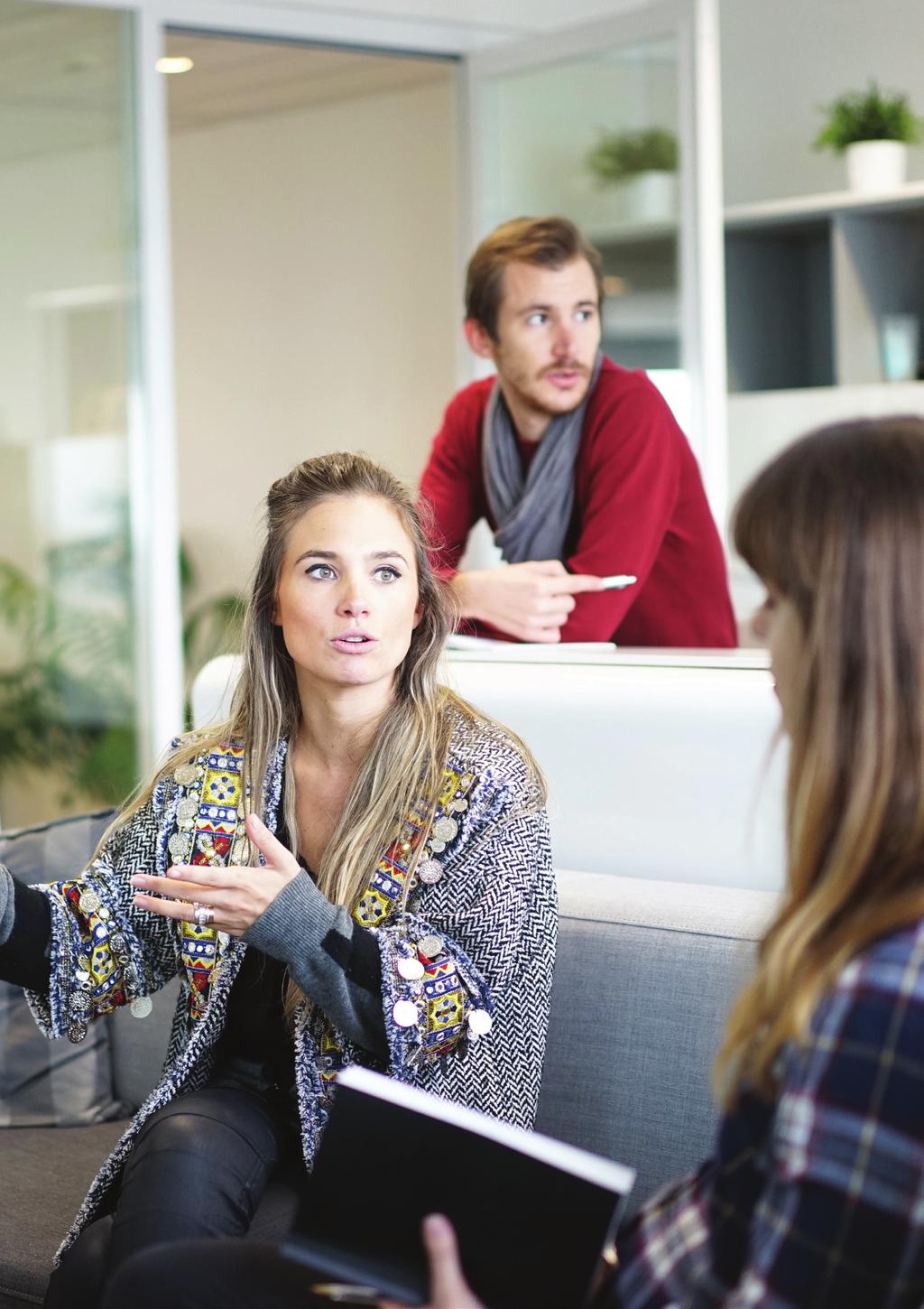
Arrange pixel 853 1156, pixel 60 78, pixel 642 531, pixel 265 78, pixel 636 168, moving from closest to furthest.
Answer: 1. pixel 853 1156
2. pixel 642 531
3. pixel 60 78
4. pixel 636 168
5. pixel 265 78

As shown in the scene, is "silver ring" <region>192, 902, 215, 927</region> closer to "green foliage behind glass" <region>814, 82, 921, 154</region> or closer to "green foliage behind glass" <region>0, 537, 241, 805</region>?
"green foliage behind glass" <region>0, 537, 241, 805</region>

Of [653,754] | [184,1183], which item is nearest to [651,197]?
[653,754]

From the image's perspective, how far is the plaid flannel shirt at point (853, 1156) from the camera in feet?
2.53

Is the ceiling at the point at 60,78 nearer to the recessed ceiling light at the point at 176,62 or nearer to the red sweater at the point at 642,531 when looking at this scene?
the recessed ceiling light at the point at 176,62

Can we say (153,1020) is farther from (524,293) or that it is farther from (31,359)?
(31,359)

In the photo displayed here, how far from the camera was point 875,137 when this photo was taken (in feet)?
13.1

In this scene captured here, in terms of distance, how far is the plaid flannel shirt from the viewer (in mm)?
772

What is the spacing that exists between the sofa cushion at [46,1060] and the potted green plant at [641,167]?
8.51ft

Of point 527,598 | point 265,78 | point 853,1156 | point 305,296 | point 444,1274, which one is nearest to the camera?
point 853,1156

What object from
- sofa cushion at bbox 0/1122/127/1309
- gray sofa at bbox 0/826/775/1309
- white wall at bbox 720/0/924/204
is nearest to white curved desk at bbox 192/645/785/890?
gray sofa at bbox 0/826/775/1309

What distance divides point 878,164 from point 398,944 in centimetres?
318

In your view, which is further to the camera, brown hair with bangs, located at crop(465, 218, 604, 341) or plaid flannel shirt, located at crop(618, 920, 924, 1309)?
brown hair with bangs, located at crop(465, 218, 604, 341)

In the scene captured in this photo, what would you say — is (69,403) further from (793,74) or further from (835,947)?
(835,947)

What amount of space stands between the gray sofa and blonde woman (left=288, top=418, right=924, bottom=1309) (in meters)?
0.60
